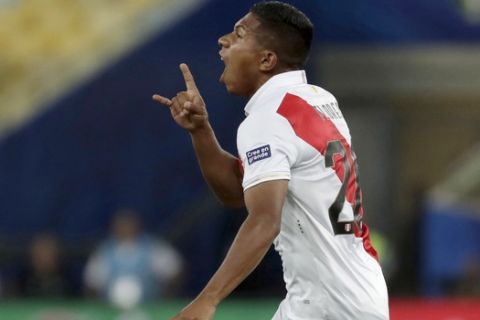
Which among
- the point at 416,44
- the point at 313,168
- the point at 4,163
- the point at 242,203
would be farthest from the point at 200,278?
the point at 313,168

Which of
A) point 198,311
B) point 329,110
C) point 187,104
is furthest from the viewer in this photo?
point 187,104

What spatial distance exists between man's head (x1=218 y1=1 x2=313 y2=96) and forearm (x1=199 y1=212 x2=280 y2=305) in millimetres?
690

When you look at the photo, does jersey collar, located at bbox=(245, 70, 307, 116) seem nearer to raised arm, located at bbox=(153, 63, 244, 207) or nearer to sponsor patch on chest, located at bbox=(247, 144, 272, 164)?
sponsor patch on chest, located at bbox=(247, 144, 272, 164)

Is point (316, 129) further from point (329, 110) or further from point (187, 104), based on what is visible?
point (187, 104)

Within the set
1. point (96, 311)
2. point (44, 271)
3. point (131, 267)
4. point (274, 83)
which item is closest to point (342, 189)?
point (274, 83)

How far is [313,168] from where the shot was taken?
461 cm

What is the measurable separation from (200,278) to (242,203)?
6760mm

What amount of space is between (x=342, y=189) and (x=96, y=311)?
577 centimetres

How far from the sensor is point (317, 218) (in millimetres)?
4621

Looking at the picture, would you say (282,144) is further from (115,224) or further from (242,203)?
(115,224)

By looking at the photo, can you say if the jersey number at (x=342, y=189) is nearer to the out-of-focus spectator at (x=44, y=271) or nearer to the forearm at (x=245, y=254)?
Answer: the forearm at (x=245, y=254)

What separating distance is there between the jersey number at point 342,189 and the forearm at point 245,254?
0.37m

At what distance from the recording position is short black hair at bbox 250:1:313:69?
4.78 m

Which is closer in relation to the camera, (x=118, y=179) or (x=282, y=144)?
(x=282, y=144)
